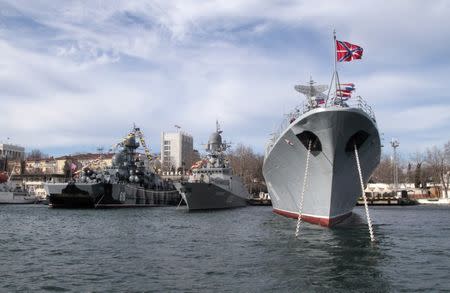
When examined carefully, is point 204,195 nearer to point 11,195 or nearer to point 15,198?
point 11,195

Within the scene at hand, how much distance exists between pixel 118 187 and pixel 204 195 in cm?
2112

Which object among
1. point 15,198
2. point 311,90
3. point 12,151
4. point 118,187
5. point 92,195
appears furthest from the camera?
point 12,151

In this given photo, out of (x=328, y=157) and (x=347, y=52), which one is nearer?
(x=347, y=52)

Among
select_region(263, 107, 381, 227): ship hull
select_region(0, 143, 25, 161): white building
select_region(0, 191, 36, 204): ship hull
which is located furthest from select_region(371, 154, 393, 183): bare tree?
select_region(0, 143, 25, 161): white building

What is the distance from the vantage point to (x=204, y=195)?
53531 mm

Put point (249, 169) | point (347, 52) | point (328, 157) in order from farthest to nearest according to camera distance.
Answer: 1. point (249, 169)
2. point (328, 157)
3. point (347, 52)

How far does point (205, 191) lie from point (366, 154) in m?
29.5

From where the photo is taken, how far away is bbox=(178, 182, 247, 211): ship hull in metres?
52.1

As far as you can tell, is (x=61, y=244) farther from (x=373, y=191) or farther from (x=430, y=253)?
(x=373, y=191)

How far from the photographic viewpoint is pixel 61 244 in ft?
74.6

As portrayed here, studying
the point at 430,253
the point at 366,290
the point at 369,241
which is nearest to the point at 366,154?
the point at 369,241

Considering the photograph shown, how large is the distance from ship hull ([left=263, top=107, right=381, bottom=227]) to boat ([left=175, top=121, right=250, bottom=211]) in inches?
985

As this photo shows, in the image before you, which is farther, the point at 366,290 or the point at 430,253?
the point at 430,253

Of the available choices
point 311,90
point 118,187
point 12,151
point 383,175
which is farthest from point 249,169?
point 12,151
